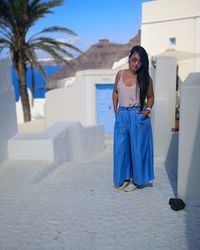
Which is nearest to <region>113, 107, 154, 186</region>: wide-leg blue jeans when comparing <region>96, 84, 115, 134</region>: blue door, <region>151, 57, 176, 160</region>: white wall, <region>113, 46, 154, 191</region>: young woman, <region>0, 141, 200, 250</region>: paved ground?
<region>113, 46, 154, 191</region>: young woman

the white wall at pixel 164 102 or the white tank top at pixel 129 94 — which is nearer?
the white tank top at pixel 129 94

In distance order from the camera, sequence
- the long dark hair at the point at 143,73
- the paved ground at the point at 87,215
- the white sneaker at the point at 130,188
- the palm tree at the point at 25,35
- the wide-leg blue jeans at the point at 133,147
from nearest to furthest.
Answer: the paved ground at the point at 87,215 < the long dark hair at the point at 143,73 < the wide-leg blue jeans at the point at 133,147 < the white sneaker at the point at 130,188 < the palm tree at the point at 25,35

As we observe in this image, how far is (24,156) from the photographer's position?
17.6 ft

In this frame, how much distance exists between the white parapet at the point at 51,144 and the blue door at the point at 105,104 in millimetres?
7325

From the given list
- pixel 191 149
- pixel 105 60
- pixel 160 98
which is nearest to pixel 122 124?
pixel 191 149

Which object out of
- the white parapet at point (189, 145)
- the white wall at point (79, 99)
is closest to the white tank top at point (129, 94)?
the white parapet at point (189, 145)

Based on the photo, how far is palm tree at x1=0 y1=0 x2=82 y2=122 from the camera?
1419 cm

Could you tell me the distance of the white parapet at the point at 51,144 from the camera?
17.3ft

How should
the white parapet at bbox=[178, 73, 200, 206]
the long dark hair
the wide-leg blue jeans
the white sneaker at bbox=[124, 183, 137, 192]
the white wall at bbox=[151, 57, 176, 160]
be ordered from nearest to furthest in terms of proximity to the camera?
the white parapet at bbox=[178, 73, 200, 206] → the long dark hair → the wide-leg blue jeans → the white sneaker at bbox=[124, 183, 137, 192] → the white wall at bbox=[151, 57, 176, 160]

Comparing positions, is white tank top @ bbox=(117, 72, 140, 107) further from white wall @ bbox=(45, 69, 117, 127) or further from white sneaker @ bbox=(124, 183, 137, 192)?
white wall @ bbox=(45, 69, 117, 127)

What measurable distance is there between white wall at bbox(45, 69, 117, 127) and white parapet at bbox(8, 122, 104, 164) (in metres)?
7.12

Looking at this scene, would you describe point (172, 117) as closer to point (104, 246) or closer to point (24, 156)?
point (24, 156)

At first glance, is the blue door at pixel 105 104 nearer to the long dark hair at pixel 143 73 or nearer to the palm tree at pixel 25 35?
the palm tree at pixel 25 35

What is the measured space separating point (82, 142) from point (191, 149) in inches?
186
